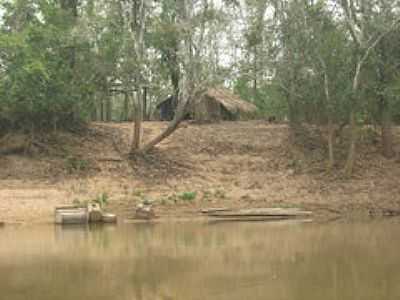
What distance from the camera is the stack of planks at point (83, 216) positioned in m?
18.5

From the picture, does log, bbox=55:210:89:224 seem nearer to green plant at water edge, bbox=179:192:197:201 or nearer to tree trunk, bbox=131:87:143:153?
green plant at water edge, bbox=179:192:197:201

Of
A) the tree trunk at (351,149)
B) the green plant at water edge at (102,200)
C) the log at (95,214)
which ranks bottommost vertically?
the log at (95,214)

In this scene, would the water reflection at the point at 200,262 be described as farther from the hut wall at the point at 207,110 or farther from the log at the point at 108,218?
the hut wall at the point at 207,110

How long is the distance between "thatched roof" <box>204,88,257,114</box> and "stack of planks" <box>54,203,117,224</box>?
14.7m

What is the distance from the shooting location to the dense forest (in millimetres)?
23375

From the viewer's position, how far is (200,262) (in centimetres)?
1230

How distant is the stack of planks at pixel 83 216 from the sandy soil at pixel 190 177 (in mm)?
925

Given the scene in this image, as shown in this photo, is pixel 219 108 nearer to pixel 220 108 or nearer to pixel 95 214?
pixel 220 108

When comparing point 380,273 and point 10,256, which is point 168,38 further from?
point 380,273

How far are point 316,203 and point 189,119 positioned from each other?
39.8 ft

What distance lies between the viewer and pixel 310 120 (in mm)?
28875

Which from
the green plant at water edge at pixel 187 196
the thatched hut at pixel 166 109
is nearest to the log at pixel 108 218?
the green plant at water edge at pixel 187 196

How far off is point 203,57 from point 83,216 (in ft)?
26.3

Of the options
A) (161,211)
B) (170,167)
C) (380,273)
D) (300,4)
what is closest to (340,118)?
(300,4)
